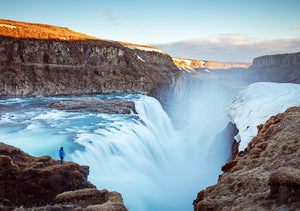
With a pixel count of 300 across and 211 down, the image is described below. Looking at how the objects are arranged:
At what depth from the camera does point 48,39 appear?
120ft

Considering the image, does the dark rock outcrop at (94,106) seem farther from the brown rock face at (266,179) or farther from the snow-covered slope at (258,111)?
the brown rock face at (266,179)

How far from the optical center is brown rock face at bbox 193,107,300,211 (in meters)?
4.42

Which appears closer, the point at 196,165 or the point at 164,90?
the point at 196,165

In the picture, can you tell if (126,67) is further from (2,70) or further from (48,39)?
(2,70)

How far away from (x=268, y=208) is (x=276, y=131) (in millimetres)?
5830

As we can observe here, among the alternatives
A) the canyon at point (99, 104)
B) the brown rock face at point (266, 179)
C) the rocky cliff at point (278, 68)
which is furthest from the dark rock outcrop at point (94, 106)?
the rocky cliff at point (278, 68)

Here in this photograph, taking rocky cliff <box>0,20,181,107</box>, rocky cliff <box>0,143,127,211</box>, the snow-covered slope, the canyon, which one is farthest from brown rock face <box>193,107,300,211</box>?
rocky cliff <box>0,20,181,107</box>

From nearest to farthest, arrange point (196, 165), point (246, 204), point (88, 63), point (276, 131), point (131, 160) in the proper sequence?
point (246, 204), point (276, 131), point (131, 160), point (196, 165), point (88, 63)

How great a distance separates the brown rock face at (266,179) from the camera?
174 inches

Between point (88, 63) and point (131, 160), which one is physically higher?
point (88, 63)

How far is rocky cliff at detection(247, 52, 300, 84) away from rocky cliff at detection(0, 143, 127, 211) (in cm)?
9782

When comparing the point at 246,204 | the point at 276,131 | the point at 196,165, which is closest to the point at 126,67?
the point at 196,165

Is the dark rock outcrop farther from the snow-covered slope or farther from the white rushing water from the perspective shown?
the snow-covered slope

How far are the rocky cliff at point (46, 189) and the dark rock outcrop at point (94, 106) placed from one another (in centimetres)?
1489
